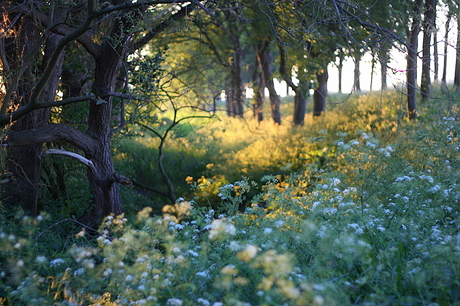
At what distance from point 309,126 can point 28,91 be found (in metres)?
8.36

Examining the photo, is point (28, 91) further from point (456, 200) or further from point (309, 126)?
point (309, 126)

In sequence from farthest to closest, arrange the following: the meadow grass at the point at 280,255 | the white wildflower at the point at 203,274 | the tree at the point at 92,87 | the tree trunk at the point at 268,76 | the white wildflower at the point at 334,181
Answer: the tree trunk at the point at 268,76 < the tree at the point at 92,87 < the white wildflower at the point at 334,181 < the white wildflower at the point at 203,274 < the meadow grass at the point at 280,255

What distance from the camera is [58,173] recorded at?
8492 millimetres

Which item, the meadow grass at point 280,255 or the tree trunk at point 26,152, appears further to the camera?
the tree trunk at point 26,152

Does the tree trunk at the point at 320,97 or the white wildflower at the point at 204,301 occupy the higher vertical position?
the tree trunk at the point at 320,97

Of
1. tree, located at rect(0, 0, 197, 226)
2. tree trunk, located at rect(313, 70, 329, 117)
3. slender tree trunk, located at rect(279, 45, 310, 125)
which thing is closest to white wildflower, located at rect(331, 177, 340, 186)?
tree, located at rect(0, 0, 197, 226)

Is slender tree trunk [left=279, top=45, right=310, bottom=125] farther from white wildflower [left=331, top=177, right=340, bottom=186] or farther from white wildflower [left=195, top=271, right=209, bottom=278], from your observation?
white wildflower [left=195, top=271, right=209, bottom=278]

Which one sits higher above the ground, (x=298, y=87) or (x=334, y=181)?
(x=298, y=87)


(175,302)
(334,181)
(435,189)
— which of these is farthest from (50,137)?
(435,189)

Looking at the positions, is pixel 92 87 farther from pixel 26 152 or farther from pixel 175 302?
pixel 175 302

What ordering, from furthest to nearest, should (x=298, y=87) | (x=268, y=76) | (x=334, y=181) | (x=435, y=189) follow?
1. (x=268, y=76)
2. (x=298, y=87)
3. (x=334, y=181)
4. (x=435, y=189)

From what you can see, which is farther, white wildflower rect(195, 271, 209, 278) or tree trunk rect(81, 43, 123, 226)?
tree trunk rect(81, 43, 123, 226)

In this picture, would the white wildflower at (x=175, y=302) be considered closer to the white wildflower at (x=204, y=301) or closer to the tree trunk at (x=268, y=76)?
the white wildflower at (x=204, y=301)

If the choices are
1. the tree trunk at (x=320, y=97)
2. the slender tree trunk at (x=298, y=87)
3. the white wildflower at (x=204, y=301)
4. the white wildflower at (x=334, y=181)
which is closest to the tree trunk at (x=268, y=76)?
the slender tree trunk at (x=298, y=87)
